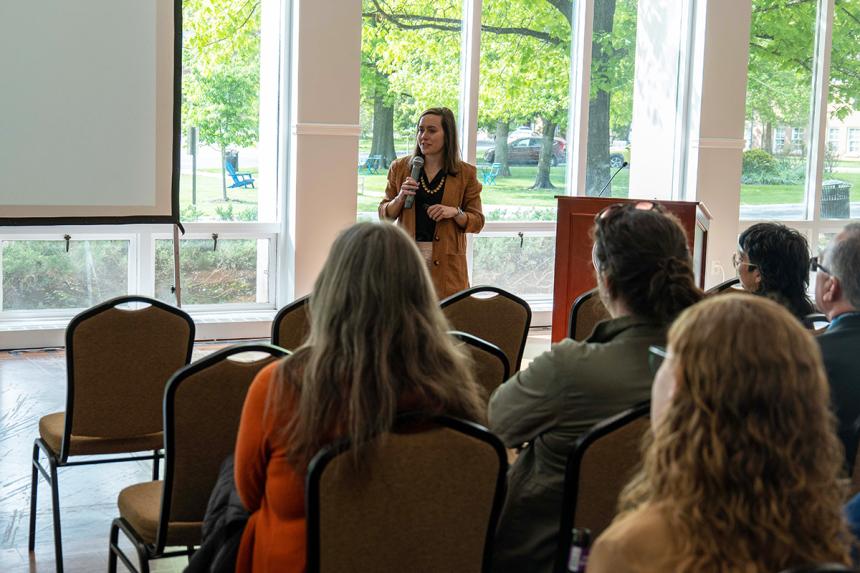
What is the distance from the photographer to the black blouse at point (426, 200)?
5.54 meters

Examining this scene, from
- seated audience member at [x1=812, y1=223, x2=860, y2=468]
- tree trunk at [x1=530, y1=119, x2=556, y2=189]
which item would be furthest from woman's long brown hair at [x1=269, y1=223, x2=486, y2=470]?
tree trunk at [x1=530, y1=119, x2=556, y2=189]

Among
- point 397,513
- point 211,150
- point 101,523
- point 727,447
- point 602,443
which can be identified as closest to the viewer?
point 727,447

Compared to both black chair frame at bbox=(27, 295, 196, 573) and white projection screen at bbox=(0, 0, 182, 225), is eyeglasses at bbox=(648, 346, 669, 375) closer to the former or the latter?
black chair frame at bbox=(27, 295, 196, 573)

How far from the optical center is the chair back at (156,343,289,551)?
253cm

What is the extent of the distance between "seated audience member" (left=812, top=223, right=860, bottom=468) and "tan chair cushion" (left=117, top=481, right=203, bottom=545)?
1.61 metres

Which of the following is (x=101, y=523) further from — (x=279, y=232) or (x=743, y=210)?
(x=743, y=210)

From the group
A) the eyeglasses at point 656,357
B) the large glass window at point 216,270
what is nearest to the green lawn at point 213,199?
the large glass window at point 216,270

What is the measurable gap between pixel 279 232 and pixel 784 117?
4842 mm

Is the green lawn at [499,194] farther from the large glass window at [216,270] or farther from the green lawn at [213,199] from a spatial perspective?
the large glass window at [216,270]

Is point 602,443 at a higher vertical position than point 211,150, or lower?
lower

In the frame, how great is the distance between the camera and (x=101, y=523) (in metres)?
3.88

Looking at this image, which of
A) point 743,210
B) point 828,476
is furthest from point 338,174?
point 828,476

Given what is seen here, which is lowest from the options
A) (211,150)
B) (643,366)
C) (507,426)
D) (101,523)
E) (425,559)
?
(101,523)

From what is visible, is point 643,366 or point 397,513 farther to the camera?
point 643,366
